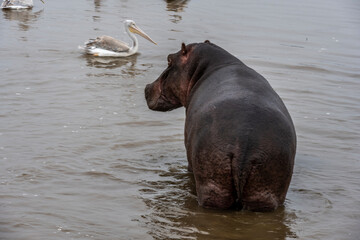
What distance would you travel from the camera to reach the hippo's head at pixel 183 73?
6582 millimetres

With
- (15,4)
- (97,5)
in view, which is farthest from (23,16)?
(97,5)

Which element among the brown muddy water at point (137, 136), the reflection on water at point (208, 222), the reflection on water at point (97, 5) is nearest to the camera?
the reflection on water at point (208, 222)

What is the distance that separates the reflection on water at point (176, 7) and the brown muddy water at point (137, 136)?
1.12 metres

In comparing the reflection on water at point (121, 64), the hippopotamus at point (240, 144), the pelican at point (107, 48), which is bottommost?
the reflection on water at point (121, 64)

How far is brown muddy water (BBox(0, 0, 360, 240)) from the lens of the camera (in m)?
5.46

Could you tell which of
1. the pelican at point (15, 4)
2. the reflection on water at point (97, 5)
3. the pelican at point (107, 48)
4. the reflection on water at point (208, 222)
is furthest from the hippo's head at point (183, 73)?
the reflection on water at point (97, 5)

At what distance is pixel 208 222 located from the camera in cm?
541

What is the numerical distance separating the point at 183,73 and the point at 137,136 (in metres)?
1.55

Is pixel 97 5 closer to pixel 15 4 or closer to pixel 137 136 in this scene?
pixel 15 4

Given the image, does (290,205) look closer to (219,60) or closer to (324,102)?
(219,60)

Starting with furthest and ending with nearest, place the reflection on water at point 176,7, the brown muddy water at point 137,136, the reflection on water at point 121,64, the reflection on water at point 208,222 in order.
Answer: the reflection on water at point 176,7
the reflection on water at point 121,64
the brown muddy water at point 137,136
the reflection on water at point 208,222

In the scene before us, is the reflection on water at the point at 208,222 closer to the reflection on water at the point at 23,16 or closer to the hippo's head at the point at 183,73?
the hippo's head at the point at 183,73

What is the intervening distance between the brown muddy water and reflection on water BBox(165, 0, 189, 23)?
112 centimetres

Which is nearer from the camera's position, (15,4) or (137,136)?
(137,136)
